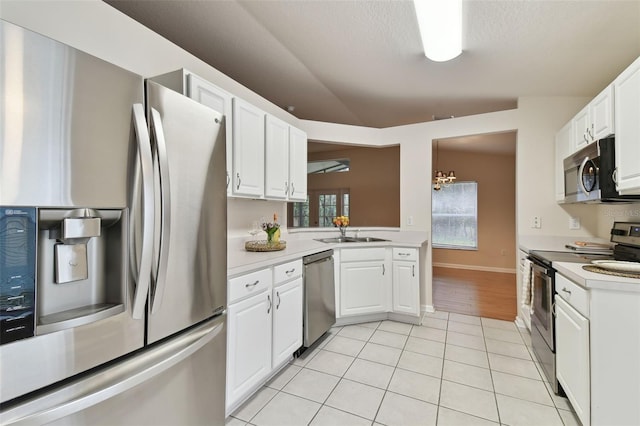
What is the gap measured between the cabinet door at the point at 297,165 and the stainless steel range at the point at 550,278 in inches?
85.4

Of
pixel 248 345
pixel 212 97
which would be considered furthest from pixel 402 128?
pixel 248 345

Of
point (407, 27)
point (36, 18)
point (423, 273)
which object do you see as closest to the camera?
point (36, 18)

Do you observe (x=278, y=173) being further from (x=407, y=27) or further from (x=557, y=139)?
(x=557, y=139)

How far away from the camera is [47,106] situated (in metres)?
0.74

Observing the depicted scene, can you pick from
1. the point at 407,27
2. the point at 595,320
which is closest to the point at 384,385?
the point at 595,320

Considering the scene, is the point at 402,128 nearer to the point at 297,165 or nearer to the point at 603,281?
the point at 297,165

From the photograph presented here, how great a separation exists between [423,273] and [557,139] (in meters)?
1.98

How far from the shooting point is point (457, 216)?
6.53 meters

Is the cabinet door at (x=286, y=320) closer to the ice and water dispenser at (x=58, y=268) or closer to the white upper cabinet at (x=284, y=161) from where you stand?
the white upper cabinet at (x=284, y=161)

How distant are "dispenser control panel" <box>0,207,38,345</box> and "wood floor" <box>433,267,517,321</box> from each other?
151 inches

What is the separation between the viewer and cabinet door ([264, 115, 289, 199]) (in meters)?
2.58

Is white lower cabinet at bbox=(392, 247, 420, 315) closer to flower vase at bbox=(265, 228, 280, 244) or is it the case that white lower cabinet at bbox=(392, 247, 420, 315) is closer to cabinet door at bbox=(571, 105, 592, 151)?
flower vase at bbox=(265, 228, 280, 244)

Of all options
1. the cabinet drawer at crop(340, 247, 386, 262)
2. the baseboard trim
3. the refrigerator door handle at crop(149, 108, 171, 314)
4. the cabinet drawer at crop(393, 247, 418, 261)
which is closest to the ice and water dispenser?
the refrigerator door handle at crop(149, 108, 171, 314)

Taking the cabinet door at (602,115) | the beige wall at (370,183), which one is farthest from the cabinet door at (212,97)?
the beige wall at (370,183)
